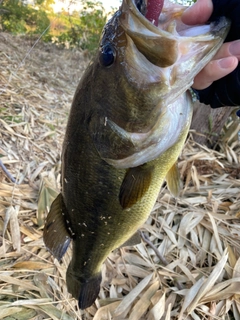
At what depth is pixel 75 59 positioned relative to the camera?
24.7 ft

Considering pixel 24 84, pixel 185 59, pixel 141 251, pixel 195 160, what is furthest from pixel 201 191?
pixel 24 84

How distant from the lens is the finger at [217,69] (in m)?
1.23

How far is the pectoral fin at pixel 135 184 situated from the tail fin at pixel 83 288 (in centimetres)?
59

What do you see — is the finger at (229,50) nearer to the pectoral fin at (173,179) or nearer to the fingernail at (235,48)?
the fingernail at (235,48)

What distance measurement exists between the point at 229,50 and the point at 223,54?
0.08 feet

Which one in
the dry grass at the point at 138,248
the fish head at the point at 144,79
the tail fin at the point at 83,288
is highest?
the fish head at the point at 144,79

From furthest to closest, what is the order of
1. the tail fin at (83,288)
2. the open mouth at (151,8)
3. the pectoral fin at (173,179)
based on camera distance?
the tail fin at (83,288) < the pectoral fin at (173,179) < the open mouth at (151,8)

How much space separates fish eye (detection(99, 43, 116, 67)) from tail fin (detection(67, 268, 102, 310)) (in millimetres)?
1059

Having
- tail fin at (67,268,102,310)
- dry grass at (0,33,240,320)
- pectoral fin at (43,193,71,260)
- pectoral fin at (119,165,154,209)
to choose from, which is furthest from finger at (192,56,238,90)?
dry grass at (0,33,240,320)

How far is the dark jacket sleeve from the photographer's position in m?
1.18

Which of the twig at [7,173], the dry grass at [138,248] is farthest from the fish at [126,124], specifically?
the twig at [7,173]

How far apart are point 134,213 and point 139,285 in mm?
941

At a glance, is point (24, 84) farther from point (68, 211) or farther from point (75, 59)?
point (68, 211)

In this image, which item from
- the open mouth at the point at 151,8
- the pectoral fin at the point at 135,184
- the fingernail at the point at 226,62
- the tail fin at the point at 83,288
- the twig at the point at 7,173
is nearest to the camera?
the open mouth at the point at 151,8
